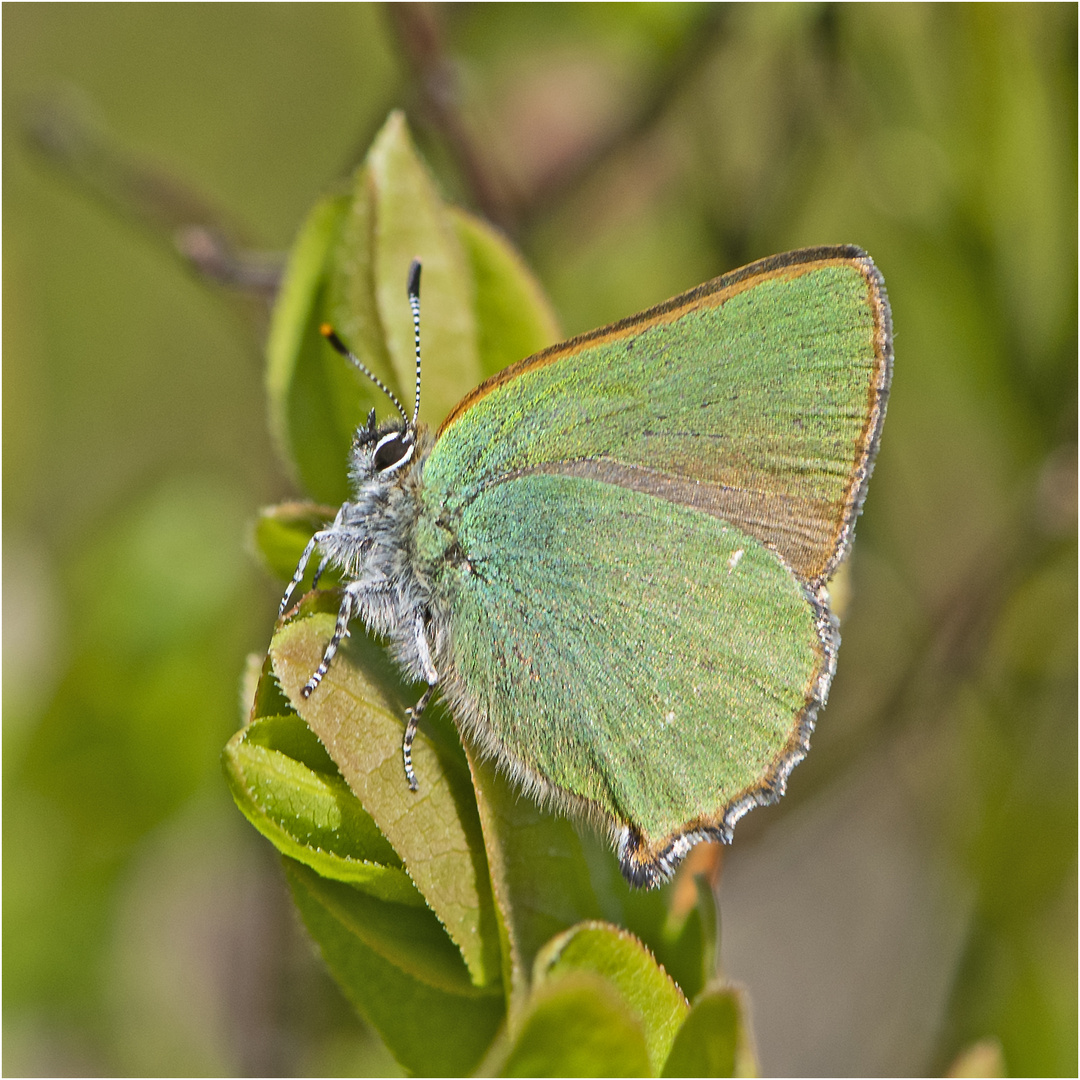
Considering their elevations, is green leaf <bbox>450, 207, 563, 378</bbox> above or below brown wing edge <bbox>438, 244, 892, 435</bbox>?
above

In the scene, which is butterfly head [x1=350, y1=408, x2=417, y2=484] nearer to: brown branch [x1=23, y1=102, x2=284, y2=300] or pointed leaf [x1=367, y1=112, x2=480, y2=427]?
pointed leaf [x1=367, y1=112, x2=480, y2=427]

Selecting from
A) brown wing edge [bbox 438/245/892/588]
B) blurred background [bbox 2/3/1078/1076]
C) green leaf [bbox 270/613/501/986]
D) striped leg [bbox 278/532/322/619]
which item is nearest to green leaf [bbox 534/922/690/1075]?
green leaf [bbox 270/613/501/986]

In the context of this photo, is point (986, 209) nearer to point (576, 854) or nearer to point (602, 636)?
point (602, 636)

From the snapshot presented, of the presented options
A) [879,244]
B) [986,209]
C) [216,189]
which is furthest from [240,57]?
[986,209]

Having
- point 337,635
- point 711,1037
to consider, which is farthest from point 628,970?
point 337,635

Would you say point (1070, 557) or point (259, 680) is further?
point (1070, 557)

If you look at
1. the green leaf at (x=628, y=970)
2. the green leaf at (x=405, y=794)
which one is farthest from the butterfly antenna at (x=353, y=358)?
the green leaf at (x=628, y=970)

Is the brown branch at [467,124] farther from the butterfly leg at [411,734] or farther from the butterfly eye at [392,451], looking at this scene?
the butterfly leg at [411,734]
